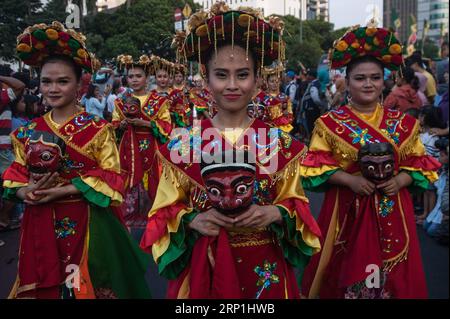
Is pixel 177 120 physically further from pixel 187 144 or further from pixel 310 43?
pixel 310 43

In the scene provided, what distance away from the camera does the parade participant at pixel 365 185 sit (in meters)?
3.71

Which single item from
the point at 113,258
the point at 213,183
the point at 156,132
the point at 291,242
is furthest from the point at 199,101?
the point at 213,183

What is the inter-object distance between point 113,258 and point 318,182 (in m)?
1.51

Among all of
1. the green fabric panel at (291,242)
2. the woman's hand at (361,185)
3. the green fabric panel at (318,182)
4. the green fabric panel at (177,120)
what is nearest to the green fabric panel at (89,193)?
the green fabric panel at (291,242)

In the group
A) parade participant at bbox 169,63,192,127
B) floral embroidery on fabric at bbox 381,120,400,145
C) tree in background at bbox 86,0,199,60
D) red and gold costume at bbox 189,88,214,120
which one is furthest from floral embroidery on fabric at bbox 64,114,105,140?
tree in background at bbox 86,0,199,60

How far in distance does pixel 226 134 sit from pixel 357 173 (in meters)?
1.34

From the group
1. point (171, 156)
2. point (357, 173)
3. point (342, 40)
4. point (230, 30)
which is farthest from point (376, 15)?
point (171, 156)

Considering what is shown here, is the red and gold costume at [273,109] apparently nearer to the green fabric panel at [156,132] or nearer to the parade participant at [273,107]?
the parade participant at [273,107]

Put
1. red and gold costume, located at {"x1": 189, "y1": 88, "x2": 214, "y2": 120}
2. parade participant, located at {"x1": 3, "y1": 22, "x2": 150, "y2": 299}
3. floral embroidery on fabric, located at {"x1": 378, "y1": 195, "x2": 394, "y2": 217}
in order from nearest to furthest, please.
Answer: parade participant, located at {"x1": 3, "y1": 22, "x2": 150, "y2": 299}, floral embroidery on fabric, located at {"x1": 378, "y1": 195, "x2": 394, "y2": 217}, red and gold costume, located at {"x1": 189, "y1": 88, "x2": 214, "y2": 120}

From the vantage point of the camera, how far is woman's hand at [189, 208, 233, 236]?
2.59 meters

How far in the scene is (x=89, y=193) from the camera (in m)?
Result: 3.55

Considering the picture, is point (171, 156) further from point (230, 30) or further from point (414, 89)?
point (414, 89)

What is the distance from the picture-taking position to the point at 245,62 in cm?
286

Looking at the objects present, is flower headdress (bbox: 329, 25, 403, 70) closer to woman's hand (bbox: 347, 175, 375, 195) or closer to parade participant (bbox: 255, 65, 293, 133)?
woman's hand (bbox: 347, 175, 375, 195)
